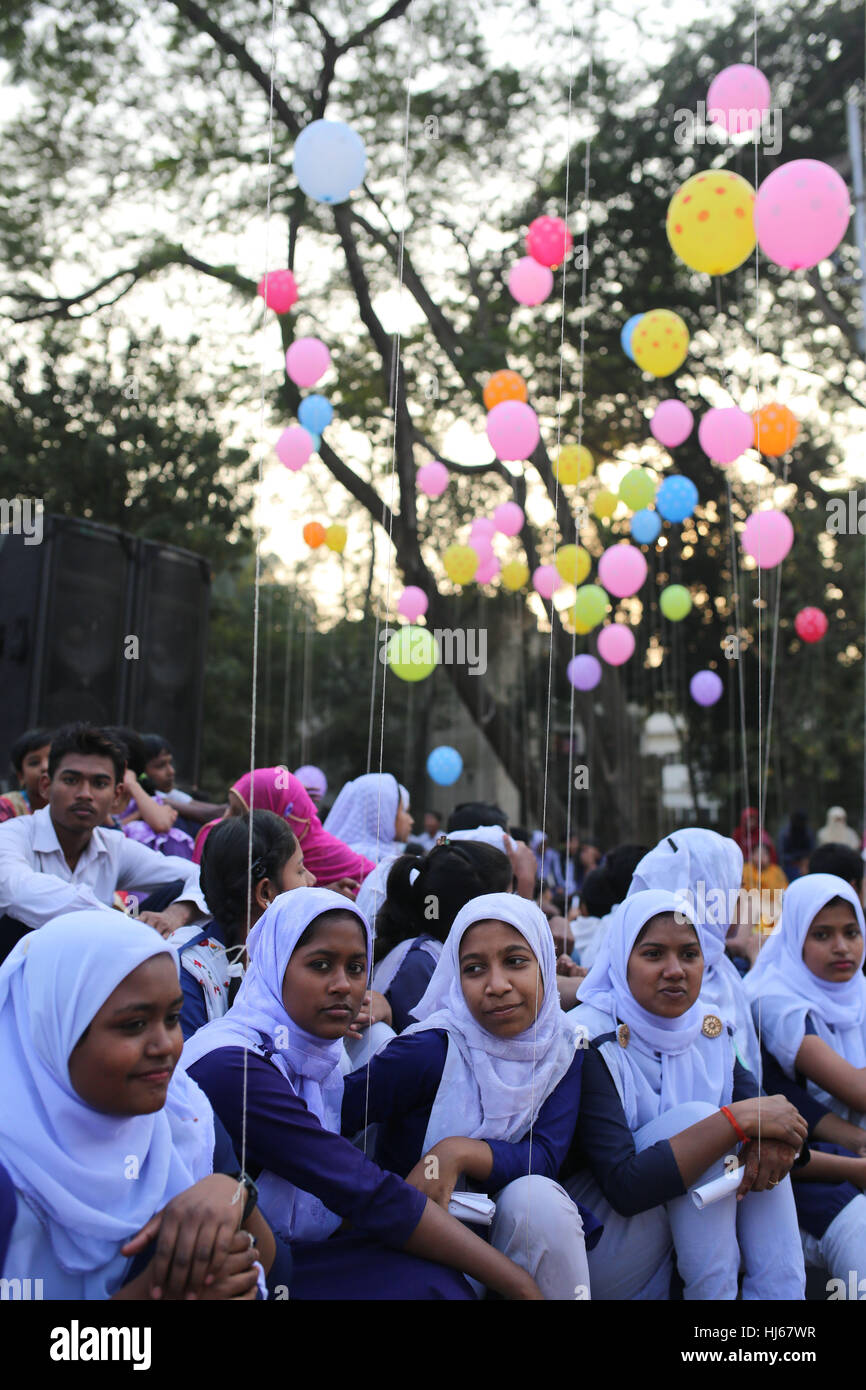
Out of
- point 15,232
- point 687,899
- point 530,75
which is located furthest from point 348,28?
point 687,899

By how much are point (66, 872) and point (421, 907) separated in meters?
0.94

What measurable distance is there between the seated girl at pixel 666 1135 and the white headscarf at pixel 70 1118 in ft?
3.27

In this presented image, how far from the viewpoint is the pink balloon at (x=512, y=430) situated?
23.3ft

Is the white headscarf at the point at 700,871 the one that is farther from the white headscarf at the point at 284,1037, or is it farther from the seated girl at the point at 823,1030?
the white headscarf at the point at 284,1037

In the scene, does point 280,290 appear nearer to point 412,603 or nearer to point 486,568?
point 486,568

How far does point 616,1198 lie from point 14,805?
226 cm

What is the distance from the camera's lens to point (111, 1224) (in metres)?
1.66

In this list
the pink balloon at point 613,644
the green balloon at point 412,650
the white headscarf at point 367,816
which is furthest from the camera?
the pink balloon at point 613,644

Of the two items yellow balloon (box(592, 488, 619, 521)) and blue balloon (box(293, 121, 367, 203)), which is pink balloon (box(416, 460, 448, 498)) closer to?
yellow balloon (box(592, 488, 619, 521))

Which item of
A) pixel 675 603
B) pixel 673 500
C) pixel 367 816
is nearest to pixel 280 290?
pixel 673 500

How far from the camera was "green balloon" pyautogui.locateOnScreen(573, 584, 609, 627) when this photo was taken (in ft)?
27.5

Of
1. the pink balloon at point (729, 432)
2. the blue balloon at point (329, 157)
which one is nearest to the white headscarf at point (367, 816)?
the pink balloon at point (729, 432)

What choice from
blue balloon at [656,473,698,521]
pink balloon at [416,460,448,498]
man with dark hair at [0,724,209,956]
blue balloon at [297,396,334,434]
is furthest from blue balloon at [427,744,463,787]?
man with dark hair at [0,724,209,956]
